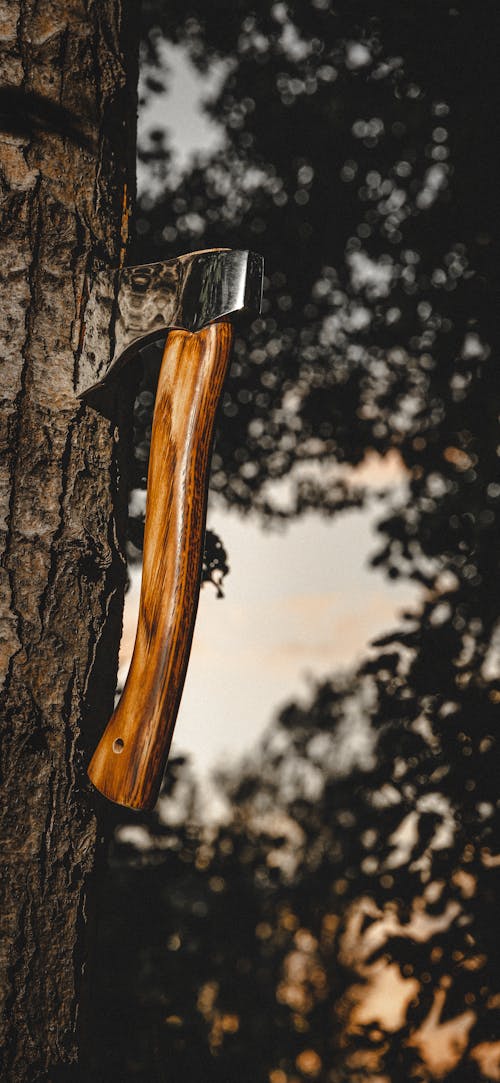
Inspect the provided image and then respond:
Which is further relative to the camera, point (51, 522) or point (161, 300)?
point (161, 300)

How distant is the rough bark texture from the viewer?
3.57 feet

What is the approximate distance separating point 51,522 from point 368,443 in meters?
2.87

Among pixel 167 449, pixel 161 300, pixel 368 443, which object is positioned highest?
pixel 368 443

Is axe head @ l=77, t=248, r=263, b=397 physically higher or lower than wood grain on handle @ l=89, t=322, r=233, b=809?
higher

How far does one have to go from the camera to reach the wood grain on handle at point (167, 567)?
1127 millimetres

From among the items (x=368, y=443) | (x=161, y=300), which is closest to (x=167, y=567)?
(x=161, y=300)

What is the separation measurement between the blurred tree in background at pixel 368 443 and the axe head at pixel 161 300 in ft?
2.82

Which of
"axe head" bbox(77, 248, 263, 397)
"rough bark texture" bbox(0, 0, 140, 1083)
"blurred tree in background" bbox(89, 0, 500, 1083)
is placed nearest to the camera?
"rough bark texture" bbox(0, 0, 140, 1083)

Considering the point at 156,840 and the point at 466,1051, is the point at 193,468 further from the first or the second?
the point at 466,1051

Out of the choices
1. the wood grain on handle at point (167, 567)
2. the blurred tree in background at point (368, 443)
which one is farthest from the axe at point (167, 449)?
the blurred tree in background at point (368, 443)

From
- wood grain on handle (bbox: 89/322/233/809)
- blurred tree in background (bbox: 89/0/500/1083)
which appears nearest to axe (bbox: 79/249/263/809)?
wood grain on handle (bbox: 89/322/233/809)

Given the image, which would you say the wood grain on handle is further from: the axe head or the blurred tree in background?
the blurred tree in background

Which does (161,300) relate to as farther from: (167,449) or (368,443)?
(368,443)

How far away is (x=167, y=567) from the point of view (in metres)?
1.20
